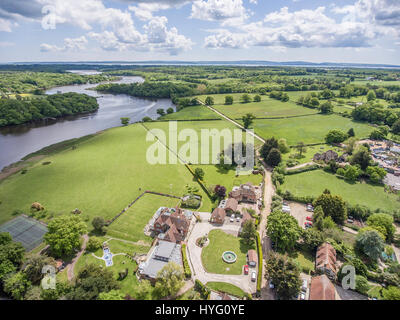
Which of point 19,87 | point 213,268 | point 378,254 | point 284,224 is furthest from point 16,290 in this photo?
point 19,87

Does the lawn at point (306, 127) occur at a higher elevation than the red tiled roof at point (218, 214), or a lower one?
higher

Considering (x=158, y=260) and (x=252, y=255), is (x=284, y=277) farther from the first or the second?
(x=158, y=260)

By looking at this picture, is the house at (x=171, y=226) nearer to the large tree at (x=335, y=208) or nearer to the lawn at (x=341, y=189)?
the lawn at (x=341, y=189)

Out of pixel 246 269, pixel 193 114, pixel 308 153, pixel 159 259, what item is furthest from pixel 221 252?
pixel 193 114

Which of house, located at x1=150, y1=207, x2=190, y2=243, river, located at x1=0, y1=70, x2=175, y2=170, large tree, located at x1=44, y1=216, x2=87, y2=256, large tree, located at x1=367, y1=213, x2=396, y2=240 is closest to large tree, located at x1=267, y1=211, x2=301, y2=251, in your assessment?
large tree, located at x1=367, y1=213, x2=396, y2=240

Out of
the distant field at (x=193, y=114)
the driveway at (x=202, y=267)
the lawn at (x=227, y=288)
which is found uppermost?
the distant field at (x=193, y=114)

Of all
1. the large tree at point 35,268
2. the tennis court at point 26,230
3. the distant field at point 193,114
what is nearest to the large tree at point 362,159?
the distant field at point 193,114
